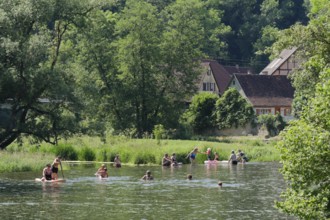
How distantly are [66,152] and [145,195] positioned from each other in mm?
21820

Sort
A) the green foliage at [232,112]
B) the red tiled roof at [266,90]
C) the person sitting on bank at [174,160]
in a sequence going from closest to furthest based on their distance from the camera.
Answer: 1. the person sitting on bank at [174,160]
2. the green foliage at [232,112]
3. the red tiled roof at [266,90]

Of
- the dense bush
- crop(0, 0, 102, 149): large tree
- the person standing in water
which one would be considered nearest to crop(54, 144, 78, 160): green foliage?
the dense bush

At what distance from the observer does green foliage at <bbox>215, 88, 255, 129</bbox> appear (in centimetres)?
9094

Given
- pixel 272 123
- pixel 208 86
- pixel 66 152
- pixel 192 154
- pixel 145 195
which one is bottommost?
pixel 145 195

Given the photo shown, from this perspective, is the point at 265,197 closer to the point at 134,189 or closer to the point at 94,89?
the point at 134,189

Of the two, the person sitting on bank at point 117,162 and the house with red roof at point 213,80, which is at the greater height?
the house with red roof at point 213,80

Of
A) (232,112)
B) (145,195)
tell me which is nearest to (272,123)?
(232,112)

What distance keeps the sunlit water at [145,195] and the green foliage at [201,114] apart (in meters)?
36.3

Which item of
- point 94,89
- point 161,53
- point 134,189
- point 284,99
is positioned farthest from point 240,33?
point 134,189

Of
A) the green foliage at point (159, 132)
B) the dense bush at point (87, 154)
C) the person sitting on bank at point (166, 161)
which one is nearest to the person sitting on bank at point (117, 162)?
the person sitting on bank at point (166, 161)

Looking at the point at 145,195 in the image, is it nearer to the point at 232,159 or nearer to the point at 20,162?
the point at 20,162

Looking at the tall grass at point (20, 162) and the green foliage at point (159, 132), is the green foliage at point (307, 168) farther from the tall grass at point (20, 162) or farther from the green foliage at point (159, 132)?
the green foliage at point (159, 132)

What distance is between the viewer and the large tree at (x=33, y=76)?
5297cm

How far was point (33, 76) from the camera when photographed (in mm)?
53562
